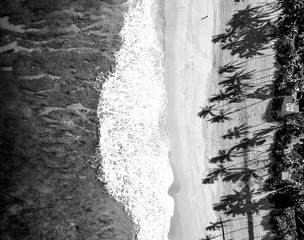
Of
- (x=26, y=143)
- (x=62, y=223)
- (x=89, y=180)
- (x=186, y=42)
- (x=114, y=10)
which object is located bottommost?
(x=62, y=223)

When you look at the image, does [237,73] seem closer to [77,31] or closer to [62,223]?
[77,31]

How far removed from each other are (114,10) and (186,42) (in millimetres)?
1572

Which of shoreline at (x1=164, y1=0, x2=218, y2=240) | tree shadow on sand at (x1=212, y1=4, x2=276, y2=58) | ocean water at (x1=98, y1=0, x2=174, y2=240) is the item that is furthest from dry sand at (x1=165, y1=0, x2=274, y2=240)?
ocean water at (x1=98, y1=0, x2=174, y2=240)

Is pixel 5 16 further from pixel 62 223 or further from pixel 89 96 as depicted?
pixel 62 223

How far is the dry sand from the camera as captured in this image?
10.8 metres

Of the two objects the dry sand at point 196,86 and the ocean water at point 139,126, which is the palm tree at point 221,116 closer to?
the dry sand at point 196,86

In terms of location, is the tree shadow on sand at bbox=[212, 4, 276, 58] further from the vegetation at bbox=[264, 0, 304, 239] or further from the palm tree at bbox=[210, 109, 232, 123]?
the palm tree at bbox=[210, 109, 232, 123]


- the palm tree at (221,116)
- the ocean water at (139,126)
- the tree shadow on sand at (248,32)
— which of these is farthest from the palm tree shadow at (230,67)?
the ocean water at (139,126)

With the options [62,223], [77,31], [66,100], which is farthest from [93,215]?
[77,31]

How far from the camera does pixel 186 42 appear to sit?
10.8 meters

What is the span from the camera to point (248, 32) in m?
10.8

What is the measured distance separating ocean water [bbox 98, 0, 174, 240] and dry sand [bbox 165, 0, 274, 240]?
235 mm

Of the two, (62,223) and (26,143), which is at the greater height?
(26,143)

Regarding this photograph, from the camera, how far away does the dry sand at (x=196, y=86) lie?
10758 millimetres
